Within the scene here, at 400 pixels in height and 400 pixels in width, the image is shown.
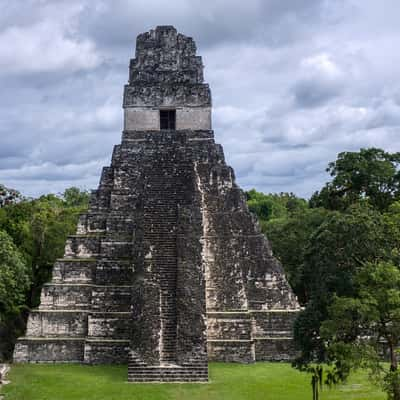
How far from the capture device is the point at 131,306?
16.7 m

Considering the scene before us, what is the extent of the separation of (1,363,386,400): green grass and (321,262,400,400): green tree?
285 centimetres

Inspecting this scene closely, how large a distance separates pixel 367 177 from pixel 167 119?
32.3 feet

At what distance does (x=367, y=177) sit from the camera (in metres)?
27.0

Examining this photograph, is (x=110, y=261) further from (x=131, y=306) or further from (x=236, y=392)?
(x=236, y=392)

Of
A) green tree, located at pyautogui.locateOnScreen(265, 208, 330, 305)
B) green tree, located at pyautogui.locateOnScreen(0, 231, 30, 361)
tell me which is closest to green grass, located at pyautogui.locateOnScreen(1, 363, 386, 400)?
green tree, located at pyautogui.locateOnScreen(0, 231, 30, 361)

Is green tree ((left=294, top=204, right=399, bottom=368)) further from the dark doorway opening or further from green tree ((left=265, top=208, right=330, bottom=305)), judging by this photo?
green tree ((left=265, top=208, right=330, bottom=305))

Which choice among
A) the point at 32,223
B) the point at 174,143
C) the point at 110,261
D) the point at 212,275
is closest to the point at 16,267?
the point at 110,261

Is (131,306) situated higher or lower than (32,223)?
lower

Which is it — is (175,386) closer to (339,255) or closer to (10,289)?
(339,255)

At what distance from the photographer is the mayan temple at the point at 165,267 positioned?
16.1 metres

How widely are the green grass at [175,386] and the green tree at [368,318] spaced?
2.85 metres

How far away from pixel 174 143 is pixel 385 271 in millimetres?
11952

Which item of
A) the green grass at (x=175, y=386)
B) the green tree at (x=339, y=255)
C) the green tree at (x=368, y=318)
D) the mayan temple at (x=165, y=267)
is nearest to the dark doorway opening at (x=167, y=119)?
the mayan temple at (x=165, y=267)

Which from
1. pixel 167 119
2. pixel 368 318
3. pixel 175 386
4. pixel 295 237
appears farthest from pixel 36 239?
pixel 368 318
